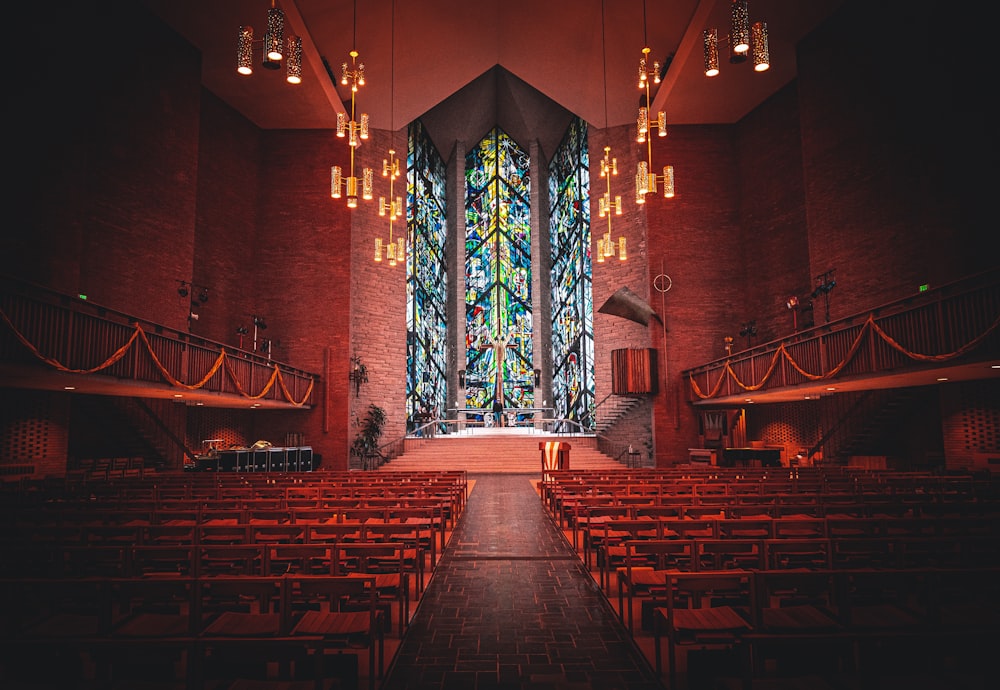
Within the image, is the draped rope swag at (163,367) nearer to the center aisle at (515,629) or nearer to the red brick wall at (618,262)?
the center aisle at (515,629)

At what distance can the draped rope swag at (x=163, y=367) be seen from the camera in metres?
8.06

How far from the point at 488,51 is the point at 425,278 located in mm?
8988

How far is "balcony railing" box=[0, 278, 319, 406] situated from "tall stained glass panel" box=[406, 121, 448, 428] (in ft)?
29.1

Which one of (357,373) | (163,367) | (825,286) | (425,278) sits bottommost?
(163,367)

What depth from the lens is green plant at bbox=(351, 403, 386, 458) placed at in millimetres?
19344

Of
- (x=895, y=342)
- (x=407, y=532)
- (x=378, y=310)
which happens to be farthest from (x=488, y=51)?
(x=407, y=532)

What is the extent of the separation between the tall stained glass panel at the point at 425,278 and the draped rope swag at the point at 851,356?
452 inches

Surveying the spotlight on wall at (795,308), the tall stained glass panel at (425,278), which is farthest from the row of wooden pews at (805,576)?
the tall stained glass panel at (425,278)

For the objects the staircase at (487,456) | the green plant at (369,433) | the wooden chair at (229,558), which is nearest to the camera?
the wooden chair at (229,558)

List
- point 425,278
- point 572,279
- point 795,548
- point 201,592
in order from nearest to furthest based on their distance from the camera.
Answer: point 201,592 < point 795,548 < point 425,278 < point 572,279

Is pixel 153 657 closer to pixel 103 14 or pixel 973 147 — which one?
pixel 973 147

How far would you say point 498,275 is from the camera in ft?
94.6

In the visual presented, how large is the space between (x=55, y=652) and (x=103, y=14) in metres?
16.0

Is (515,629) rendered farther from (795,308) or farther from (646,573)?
(795,308)
